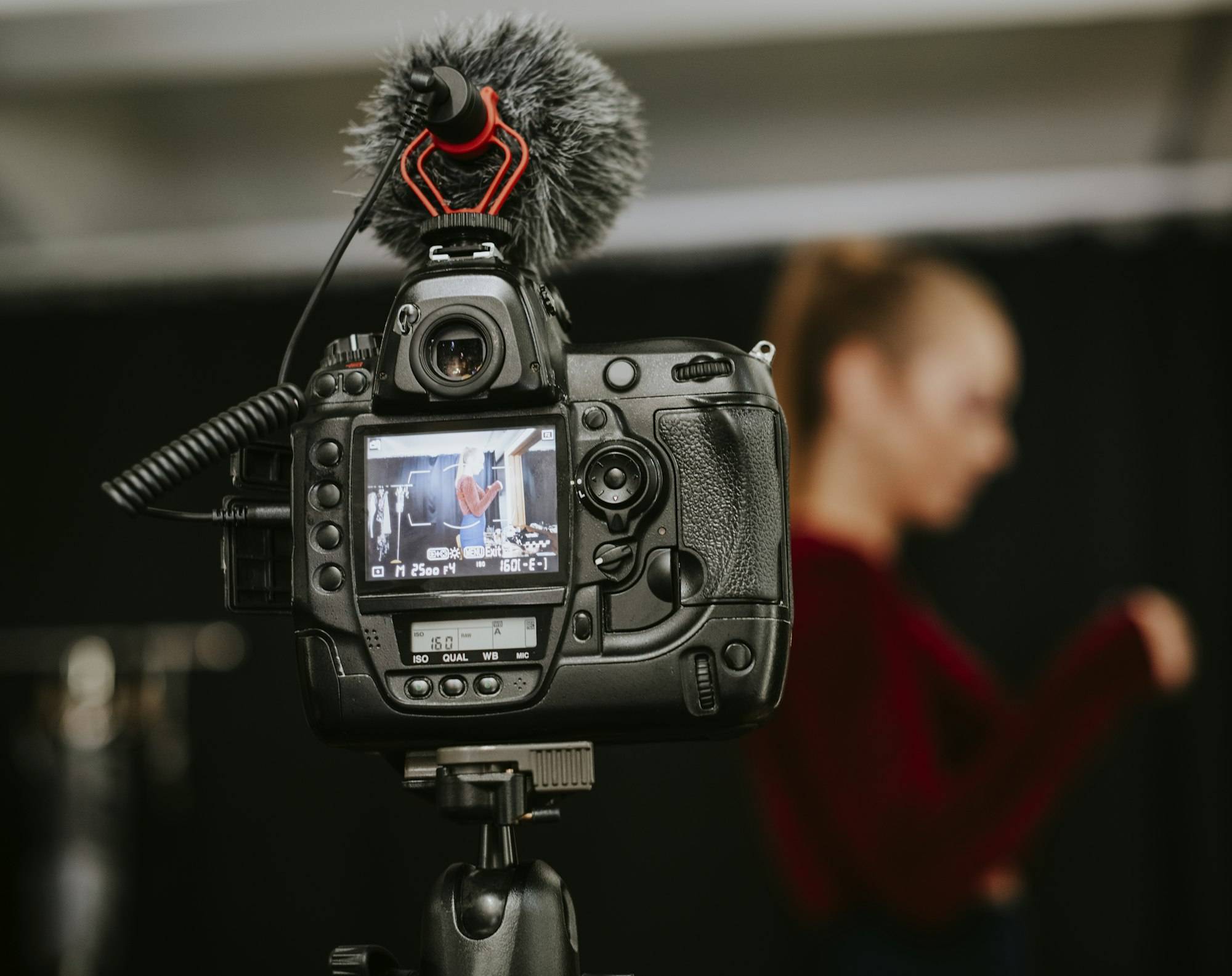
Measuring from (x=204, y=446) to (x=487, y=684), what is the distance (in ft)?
0.71

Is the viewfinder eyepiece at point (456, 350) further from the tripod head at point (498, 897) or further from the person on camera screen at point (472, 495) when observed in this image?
the tripod head at point (498, 897)

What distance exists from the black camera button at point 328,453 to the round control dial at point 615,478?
0.48ft

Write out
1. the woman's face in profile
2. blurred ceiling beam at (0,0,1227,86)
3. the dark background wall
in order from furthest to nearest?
1. the woman's face in profile
2. the dark background wall
3. blurred ceiling beam at (0,0,1227,86)

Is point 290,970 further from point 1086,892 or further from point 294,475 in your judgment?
point 294,475

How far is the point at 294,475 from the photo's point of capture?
701mm

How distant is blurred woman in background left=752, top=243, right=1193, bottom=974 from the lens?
2.30 m

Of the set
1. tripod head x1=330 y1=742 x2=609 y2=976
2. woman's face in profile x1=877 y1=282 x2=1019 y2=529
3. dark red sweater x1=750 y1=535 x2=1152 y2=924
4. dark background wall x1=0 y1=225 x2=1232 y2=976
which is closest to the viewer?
tripod head x1=330 y1=742 x2=609 y2=976

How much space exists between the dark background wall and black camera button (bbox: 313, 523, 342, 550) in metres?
1.98

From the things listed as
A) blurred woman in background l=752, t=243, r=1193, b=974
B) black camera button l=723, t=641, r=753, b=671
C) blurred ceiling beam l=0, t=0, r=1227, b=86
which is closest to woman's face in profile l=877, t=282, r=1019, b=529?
blurred woman in background l=752, t=243, r=1193, b=974

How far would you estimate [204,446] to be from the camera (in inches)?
27.2

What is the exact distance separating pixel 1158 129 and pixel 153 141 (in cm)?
223

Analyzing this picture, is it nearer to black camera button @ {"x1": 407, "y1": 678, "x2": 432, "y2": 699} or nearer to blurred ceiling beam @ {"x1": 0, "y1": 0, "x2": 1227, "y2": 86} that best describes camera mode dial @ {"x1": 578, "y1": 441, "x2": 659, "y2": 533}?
black camera button @ {"x1": 407, "y1": 678, "x2": 432, "y2": 699}

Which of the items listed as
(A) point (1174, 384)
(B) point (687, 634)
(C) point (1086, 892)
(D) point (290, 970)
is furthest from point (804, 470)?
(B) point (687, 634)

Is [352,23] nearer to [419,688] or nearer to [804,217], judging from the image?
[804,217]
